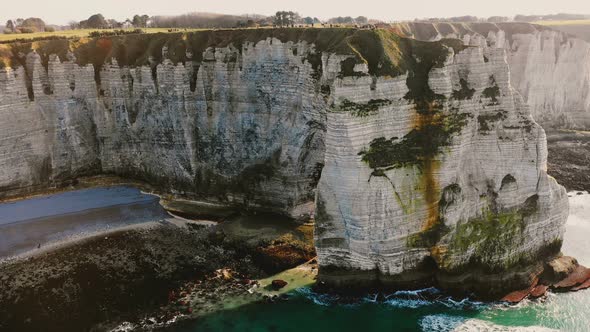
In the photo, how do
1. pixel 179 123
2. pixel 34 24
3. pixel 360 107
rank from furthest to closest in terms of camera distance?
pixel 34 24, pixel 179 123, pixel 360 107

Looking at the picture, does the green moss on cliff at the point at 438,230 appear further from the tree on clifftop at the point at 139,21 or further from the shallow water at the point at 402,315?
the tree on clifftop at the point at 139,21

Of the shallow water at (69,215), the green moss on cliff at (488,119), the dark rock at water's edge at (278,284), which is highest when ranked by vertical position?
the green moss on cliff at (488,119)

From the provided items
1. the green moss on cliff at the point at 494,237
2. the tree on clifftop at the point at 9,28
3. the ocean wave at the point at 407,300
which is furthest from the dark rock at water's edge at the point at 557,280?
the tree on clifftop at the point at 9,28

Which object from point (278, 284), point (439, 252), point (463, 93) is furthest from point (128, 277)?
point (463, 93)

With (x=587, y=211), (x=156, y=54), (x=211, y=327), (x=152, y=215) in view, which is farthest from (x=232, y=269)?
(x=587, y=211)

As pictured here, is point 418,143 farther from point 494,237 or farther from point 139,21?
point 139,21
